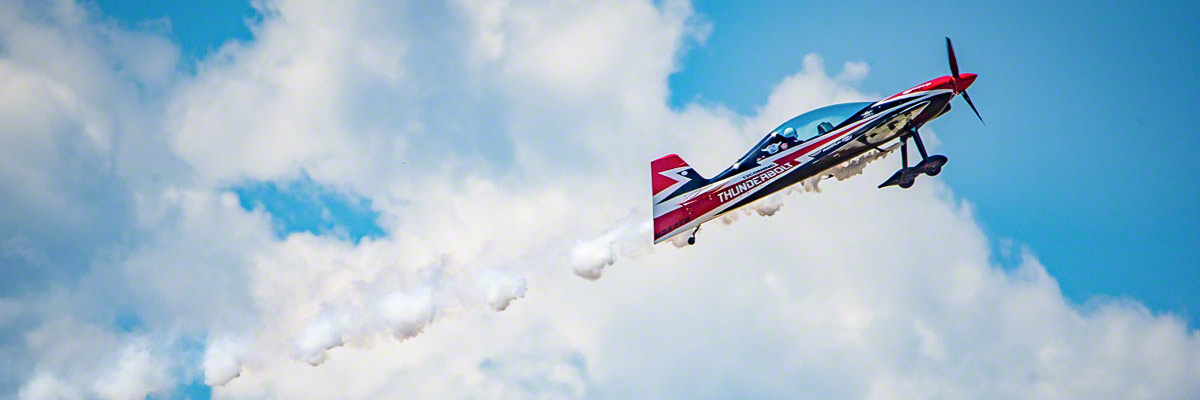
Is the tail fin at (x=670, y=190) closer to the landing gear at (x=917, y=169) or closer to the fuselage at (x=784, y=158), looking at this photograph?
the fuselage at (x=784, y=158)

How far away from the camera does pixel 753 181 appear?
46.4 meters

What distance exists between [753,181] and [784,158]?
144cm

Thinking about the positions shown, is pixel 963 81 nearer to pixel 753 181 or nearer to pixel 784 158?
pixel 784 158

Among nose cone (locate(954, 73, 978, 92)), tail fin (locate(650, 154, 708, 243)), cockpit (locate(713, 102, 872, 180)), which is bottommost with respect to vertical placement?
tail fin (locate(650, 154, 708, 243))

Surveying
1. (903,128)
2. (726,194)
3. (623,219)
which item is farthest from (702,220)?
(903,128)

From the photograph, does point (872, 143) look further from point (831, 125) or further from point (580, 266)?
point (580, 266)

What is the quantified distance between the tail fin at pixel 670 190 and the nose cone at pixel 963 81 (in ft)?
33.5

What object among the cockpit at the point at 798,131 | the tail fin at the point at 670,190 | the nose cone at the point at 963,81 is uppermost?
the nose cone at the point at 963,81

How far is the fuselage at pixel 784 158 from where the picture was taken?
46188mm

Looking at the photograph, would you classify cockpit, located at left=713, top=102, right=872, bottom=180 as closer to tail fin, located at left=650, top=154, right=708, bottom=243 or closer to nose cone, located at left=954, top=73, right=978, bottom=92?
tail fin, located at left=650, top=154, right=708, bottom=243

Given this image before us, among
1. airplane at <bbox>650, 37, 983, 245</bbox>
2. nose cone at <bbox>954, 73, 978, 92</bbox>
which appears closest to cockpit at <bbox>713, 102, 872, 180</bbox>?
airplane at <bbox>650, 37, 983, 245</bbox>

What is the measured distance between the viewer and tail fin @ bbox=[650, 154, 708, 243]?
45.8 metres

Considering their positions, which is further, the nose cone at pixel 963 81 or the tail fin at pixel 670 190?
the nose cone at pixel 963 81

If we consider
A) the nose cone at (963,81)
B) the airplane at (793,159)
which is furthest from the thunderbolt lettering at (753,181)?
the nose cone at (963,81)
